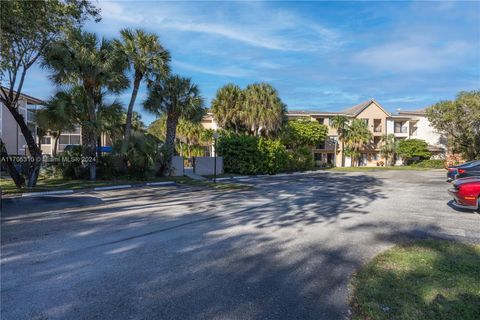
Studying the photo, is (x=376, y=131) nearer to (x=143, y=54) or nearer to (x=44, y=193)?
(x=143, y=54)

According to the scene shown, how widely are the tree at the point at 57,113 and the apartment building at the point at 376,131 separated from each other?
4028 cm

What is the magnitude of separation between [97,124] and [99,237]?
1310cm

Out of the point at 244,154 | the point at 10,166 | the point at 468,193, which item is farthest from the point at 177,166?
the point at 468,193

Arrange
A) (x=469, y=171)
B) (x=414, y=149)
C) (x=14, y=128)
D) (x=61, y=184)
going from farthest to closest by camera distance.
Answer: (x=414, y=149) < (x=14, y=128) < (x=469, y=171) < (x=61, y=184)

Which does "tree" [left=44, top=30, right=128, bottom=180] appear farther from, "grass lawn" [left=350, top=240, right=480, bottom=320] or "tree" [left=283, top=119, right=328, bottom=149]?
"tree" [left=283, top=119, right=328, bottom=149]

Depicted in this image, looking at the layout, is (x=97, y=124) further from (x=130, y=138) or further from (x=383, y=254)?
(x=383, y=254)

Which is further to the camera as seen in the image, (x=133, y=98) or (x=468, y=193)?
(x=133, y=98)

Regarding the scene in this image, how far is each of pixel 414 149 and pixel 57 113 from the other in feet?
167

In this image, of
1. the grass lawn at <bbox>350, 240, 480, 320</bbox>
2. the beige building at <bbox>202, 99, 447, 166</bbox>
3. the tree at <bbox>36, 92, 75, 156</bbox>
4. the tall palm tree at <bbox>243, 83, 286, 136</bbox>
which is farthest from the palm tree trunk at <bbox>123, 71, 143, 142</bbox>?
the beige building at <bbox>202, 99, 447, 166</bbox>

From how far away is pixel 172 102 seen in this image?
22.6 meters

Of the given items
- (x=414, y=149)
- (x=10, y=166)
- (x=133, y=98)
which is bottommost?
(x=10, y=166)

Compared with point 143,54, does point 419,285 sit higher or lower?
lower

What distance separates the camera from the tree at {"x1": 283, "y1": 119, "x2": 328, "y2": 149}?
43000mm

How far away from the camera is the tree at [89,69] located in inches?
653
